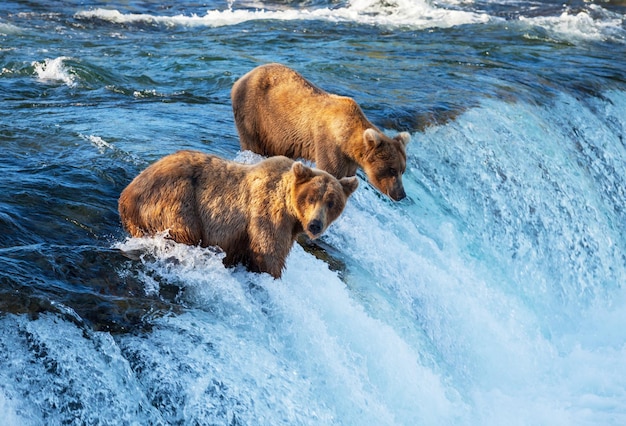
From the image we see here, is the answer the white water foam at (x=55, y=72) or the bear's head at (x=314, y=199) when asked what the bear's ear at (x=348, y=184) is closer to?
the bear's head at (x=314, y=199)

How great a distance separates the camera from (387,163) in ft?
25.3

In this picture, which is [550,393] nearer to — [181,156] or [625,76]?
[181,156]

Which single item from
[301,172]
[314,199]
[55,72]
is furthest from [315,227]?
[55,72]

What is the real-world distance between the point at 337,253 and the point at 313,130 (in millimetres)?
1408

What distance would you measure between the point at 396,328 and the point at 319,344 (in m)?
1.15

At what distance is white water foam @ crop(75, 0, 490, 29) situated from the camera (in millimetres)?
17750

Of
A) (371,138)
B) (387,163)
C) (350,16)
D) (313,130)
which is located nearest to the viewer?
(371,138)

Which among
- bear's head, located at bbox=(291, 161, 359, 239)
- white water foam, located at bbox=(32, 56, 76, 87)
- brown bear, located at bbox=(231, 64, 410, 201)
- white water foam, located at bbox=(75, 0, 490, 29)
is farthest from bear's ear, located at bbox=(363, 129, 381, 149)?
white water foam, located at bbox=(75, 0, 490, 29)

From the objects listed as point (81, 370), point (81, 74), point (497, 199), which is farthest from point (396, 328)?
point (81, 74)

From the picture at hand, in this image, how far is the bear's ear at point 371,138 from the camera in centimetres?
752

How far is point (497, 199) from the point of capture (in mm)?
10078

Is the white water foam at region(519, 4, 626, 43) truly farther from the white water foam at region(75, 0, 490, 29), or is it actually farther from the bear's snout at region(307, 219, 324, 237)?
the bear's snout at region(307, 219, 324, 237)

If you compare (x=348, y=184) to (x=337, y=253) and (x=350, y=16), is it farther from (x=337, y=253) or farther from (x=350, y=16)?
(x=350, y=16)

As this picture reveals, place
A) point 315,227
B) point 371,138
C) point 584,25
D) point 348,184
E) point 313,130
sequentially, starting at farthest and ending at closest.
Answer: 1. point 584,25
2. point 313,130
3. point 371,138
4. point 348,184
5. point 315,227
